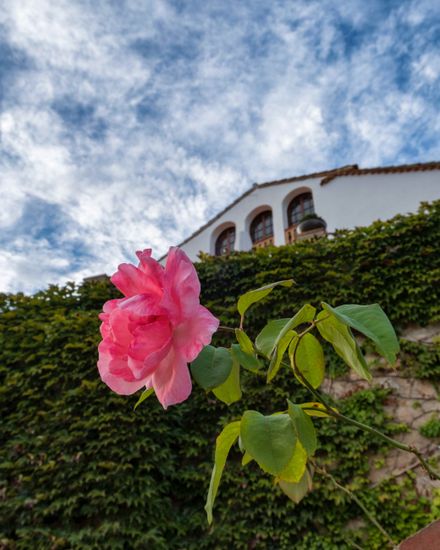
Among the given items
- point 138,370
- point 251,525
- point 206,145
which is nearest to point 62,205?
point 206,145

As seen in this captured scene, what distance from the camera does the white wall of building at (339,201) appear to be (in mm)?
7340

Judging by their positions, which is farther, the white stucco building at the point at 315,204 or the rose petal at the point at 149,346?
the white stucco building at the point at 315,204

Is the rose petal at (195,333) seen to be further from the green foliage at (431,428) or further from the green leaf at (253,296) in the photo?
the green foliage at (431,428)

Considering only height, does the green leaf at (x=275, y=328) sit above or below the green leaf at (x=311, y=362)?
above

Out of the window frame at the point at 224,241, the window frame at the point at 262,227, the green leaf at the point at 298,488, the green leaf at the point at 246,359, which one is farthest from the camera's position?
the window frame at the point at 224,241

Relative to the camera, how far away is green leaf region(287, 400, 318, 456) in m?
0.39

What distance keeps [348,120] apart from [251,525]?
6.24 m

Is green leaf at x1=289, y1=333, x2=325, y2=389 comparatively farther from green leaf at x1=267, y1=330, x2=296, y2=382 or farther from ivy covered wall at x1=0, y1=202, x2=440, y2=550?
ivy covered wall at x1=0, y1=202, x2=440, y2=550

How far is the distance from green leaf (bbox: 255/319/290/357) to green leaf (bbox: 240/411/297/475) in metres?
0.08

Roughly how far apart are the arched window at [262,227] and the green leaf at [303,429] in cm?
1085

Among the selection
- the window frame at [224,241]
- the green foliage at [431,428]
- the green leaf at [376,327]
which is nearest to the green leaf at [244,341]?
the green leaf at [376,327]

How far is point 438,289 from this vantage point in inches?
148

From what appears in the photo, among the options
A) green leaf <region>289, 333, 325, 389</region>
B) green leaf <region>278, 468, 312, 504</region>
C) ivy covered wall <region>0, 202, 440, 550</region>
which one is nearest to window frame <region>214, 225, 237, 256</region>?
ivy covered wall <region>0, 202, 440, 550</region>

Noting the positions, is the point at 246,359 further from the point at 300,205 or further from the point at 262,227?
the point at 262,227
